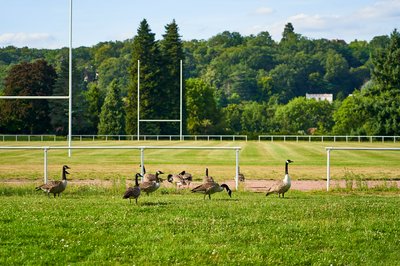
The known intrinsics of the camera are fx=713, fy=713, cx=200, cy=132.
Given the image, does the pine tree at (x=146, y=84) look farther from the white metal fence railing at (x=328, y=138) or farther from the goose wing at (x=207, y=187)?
the goose wing at (x=207, y=187)

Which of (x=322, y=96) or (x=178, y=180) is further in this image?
(x=322, y=96)

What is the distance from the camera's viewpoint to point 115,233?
427 inches

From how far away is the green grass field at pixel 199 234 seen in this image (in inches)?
379

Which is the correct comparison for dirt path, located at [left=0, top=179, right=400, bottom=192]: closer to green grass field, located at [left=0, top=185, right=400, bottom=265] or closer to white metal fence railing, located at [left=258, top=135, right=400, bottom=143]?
green grass field, located at [left=0, top=185, right=400, bottom=265]

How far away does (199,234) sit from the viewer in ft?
35.6

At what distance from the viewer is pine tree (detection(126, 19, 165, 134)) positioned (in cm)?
8481

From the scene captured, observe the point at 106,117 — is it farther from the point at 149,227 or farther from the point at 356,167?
the point at 149,227

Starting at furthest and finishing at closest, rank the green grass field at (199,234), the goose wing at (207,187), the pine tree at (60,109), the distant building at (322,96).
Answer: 1. the distant building at (322,96)
2. the pine tree at (60,109)
3. the goose wing at (207,187)
4. the green grass field at (199,234)

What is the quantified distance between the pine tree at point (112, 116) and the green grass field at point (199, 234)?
71504 millimetres

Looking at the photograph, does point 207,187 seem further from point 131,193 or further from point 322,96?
point 322,96

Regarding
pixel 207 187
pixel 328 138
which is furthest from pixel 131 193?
pixel 328 138

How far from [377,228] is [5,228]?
233 inches

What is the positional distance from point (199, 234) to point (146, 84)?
75.5 meters

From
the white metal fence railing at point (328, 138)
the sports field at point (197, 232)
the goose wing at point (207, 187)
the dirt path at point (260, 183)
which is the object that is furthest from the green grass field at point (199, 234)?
the white metal fence railing at point (328, 138)
